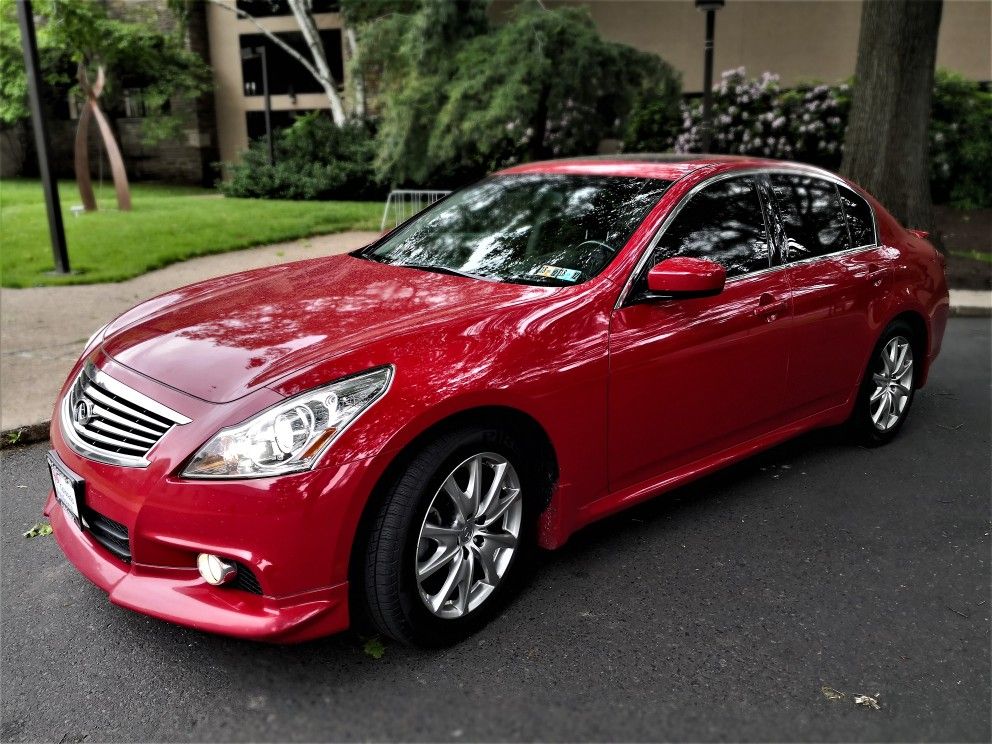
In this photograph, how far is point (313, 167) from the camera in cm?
2252

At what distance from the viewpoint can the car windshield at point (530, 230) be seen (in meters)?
3.66

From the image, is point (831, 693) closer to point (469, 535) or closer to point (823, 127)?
point (469, 535)

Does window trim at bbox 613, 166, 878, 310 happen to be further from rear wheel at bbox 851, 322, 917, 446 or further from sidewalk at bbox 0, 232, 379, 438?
sidewalk at bbox 0, 232, 379, 438

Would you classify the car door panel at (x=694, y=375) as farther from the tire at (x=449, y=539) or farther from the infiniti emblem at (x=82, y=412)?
the infiniti emblem at (x=82, y=412)

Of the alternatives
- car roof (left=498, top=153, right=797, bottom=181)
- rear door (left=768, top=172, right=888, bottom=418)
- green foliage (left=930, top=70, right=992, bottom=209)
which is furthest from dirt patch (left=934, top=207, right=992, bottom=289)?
car roof (left=498, top=153, right=797, bottom=181)

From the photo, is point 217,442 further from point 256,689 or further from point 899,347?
point 899,347

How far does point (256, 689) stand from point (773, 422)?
105 inches

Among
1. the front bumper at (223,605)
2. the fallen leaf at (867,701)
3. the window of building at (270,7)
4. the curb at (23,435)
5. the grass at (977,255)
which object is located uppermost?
the window of building at (270,7)

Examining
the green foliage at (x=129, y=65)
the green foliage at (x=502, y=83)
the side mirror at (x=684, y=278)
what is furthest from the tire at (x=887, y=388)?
the green foliage at (x=129, y=65)

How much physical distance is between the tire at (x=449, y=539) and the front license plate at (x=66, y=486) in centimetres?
103

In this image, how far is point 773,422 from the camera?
4.26 m

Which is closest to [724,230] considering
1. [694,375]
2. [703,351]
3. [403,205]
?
[703,351]

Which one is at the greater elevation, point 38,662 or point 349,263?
point 349,263

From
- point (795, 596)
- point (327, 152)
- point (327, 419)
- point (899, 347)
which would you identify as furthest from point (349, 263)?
point (327, 152)
